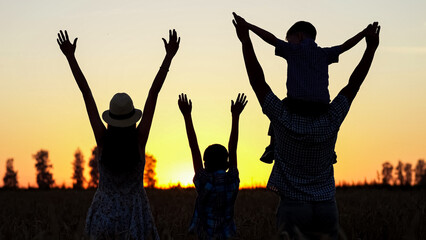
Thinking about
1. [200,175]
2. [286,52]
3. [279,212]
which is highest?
[286,52]

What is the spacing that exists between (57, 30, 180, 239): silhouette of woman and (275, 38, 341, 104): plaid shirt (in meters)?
1.21

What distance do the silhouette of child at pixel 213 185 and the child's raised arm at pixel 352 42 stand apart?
1.20 metres

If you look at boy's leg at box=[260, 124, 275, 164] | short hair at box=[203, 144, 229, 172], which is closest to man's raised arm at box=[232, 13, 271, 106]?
boy's leg at box=[260, 124, 275, 164]

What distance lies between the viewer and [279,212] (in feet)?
13.0

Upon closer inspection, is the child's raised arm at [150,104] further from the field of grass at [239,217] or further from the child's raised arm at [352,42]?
the child's raised arm at [352,42]

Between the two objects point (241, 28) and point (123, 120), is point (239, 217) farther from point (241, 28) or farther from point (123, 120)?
point (241, 28)

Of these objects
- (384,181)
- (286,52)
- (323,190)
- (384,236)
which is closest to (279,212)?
(323,190)

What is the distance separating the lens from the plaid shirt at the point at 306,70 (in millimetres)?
3848

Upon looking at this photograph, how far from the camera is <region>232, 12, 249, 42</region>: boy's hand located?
3814 millimetres

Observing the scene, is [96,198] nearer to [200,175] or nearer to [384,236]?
[200,175]

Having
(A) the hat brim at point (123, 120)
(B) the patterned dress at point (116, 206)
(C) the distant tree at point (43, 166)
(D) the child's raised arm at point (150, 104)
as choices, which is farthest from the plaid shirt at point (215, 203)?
(C) the distant tree at point (43, 166)

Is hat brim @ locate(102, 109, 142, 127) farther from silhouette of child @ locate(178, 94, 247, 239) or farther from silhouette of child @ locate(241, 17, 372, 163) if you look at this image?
silhouette of child @ locate(241, 17, 372, 163)

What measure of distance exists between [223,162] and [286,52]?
4.11 ft

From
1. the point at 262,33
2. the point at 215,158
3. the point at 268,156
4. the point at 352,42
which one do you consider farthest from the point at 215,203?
the point at 352,42
